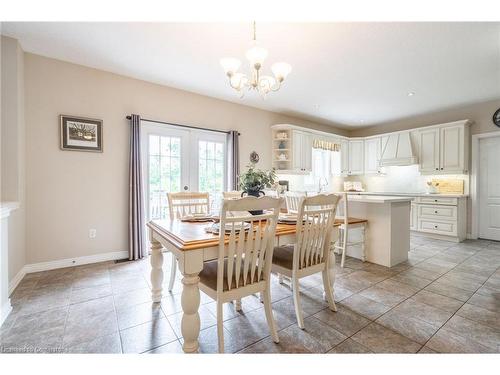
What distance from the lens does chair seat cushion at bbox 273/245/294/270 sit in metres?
1.89

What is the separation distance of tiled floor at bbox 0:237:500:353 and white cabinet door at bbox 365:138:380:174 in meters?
3.48

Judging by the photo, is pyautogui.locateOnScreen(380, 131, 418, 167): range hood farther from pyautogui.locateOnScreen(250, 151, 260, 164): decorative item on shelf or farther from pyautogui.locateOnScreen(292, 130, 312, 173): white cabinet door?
pyautogui.locateOnScreen(250, 151, 260, 164): decorative item on shelf

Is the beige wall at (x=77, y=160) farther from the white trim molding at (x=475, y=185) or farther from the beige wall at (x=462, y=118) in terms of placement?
the white trim molding at (x=475, y=185)

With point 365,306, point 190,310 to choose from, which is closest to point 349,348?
point 365,306

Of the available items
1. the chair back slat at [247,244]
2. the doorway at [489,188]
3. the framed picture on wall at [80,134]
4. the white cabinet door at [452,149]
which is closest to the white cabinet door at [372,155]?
the white cabinet door at [452,149]

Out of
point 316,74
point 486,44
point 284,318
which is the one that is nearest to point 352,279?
point 284,318


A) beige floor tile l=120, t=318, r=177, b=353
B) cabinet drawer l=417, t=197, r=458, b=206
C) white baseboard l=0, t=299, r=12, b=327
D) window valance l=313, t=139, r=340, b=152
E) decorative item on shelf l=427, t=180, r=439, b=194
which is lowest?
beige floor tile l=120, t=318, r=177, b=353

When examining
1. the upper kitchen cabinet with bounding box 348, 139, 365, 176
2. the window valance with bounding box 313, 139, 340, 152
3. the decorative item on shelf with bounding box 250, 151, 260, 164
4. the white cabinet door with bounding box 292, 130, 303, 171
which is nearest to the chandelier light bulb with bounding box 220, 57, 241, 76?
the decorative item on shelf with bounding box 250, 151, 260, 164

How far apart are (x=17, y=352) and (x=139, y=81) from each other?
3.32 meters

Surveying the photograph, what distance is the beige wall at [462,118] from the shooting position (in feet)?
14.5

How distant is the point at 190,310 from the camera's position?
56.1 inches

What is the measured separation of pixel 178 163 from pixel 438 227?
507 centimetres

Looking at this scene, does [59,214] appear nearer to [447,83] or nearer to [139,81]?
[139,81]

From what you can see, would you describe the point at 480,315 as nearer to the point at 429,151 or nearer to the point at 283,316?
the point at 283,316
